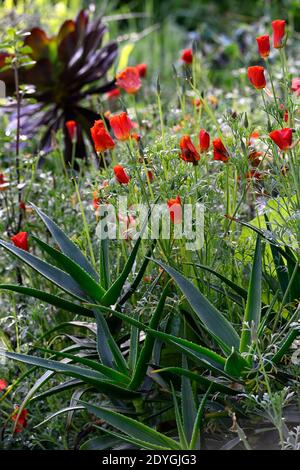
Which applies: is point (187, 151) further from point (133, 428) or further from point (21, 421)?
point (21, 421)

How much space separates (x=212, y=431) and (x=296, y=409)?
21 centimetres

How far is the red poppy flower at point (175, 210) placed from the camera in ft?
A: 5.84

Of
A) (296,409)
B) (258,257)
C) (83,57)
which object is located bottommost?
(296,409)

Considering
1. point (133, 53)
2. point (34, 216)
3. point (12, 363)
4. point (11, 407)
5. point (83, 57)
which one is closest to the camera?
point (11, 407)

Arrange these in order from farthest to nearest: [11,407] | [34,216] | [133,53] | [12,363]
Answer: [133,53] < [34,216] < [12,363] < [11,407]

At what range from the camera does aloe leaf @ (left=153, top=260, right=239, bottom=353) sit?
69.3 inches

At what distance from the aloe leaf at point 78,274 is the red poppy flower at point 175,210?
0.87ft

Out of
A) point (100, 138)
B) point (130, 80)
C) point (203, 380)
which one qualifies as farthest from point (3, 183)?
point (203, 380)

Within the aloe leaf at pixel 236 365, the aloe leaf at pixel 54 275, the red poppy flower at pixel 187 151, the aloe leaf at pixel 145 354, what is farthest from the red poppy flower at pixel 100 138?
the aloe leaf at pixel 236 365

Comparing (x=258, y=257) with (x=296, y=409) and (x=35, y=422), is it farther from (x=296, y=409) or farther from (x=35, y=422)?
(x=35, y=422)

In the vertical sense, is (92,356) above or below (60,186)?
below

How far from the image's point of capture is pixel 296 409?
181 centimetres

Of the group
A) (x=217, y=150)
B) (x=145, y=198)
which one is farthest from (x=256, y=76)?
(x=145, y=198)
